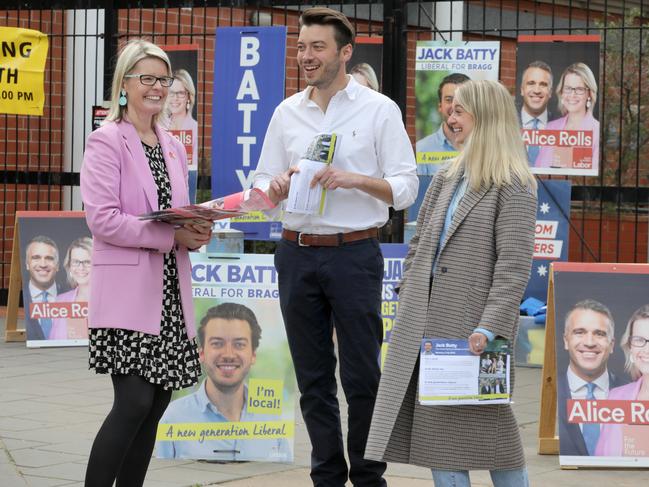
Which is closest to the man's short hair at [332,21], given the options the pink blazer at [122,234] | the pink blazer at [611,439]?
the pink blazer at [122,234]

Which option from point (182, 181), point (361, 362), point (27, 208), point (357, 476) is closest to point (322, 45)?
point (182, 181)

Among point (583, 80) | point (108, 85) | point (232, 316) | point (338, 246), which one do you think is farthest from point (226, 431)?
point (108, 85)

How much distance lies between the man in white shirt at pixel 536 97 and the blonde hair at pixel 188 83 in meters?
2.72

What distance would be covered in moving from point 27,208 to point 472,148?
8416 millimetres

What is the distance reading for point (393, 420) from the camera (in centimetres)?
448

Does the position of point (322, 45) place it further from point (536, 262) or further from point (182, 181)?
point (536, 262)

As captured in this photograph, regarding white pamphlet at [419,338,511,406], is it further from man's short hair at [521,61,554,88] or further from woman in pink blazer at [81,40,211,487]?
man's short hair at [521,61,554,88]

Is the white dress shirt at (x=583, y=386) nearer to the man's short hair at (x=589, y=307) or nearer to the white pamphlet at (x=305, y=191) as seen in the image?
the man's short hair at (x=589, y=307)

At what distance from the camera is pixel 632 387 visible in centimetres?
640

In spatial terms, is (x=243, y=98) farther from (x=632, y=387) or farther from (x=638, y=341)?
(x=632, y=387)

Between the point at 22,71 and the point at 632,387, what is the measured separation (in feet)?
21.2

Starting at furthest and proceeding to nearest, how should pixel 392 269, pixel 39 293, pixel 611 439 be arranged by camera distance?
pixel 39 293
pixel 392 269
pixel 611 439

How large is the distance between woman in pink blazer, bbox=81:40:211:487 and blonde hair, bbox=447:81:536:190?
1.06m

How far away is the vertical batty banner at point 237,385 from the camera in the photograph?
6.12m
